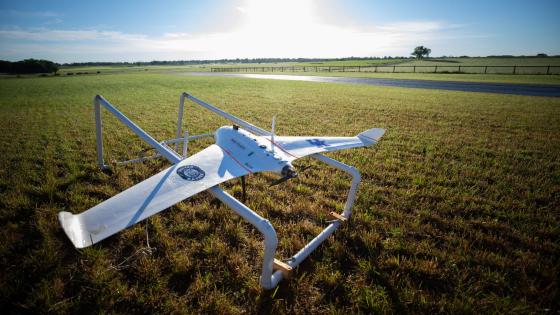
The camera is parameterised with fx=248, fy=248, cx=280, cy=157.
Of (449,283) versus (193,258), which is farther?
(193,258)

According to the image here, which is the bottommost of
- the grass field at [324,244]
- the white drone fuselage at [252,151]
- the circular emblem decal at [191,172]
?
the grass field at [324,244]

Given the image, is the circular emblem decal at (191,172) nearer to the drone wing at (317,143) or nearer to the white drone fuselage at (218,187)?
the white drone fuselage at (218,187)

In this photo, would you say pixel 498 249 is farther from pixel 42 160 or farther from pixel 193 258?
pixel 42 160

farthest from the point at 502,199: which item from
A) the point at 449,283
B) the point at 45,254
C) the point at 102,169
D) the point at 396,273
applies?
the point at 102,169

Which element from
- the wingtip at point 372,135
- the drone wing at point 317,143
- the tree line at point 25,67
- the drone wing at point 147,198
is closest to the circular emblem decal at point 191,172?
the drone wing at point 147,198

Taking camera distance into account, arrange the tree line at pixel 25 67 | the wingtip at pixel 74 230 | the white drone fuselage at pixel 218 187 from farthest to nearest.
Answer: the tree line at pixel 25 67
the white drone fuselage at pixel 218 187
the wingtip at pixel 74 230

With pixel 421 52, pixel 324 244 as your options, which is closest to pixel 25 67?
pixel 324 244
